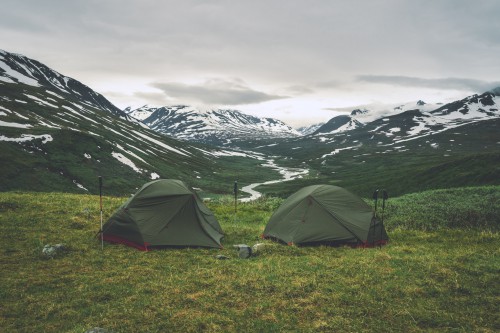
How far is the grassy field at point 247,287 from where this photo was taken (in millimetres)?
8555

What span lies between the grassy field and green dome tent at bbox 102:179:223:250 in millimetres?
683

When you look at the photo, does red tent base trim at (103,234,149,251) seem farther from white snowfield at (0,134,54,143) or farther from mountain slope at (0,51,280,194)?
white snowfield at (0,134,54,143)

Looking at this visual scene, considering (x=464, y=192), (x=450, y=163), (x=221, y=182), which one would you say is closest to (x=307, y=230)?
(x=464, y=192)

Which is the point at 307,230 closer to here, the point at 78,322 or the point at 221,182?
the point at 78,322

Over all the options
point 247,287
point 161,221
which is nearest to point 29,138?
point 161,221

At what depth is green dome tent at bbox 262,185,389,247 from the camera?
16.7m

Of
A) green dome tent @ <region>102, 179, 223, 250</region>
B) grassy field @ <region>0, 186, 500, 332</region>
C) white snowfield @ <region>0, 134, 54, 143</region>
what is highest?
white snowfield @ <region>0, 134, 54, 143</region>

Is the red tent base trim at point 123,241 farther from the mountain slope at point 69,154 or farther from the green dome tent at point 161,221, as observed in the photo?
the mountain slope at point 69,154

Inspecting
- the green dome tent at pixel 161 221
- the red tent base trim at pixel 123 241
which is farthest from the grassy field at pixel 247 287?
the green dome tent at pixel 161 221

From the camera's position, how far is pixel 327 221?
1708 cm

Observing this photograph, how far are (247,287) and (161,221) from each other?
7.07m

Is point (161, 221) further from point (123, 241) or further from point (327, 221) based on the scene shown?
point (327, 221)

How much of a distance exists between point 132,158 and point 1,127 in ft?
130

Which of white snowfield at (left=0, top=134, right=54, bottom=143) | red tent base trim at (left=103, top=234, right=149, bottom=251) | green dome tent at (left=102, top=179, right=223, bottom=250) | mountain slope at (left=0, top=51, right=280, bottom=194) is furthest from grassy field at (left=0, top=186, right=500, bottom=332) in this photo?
white snowfield at (left=0, top=134, right=54, bottom=143)
